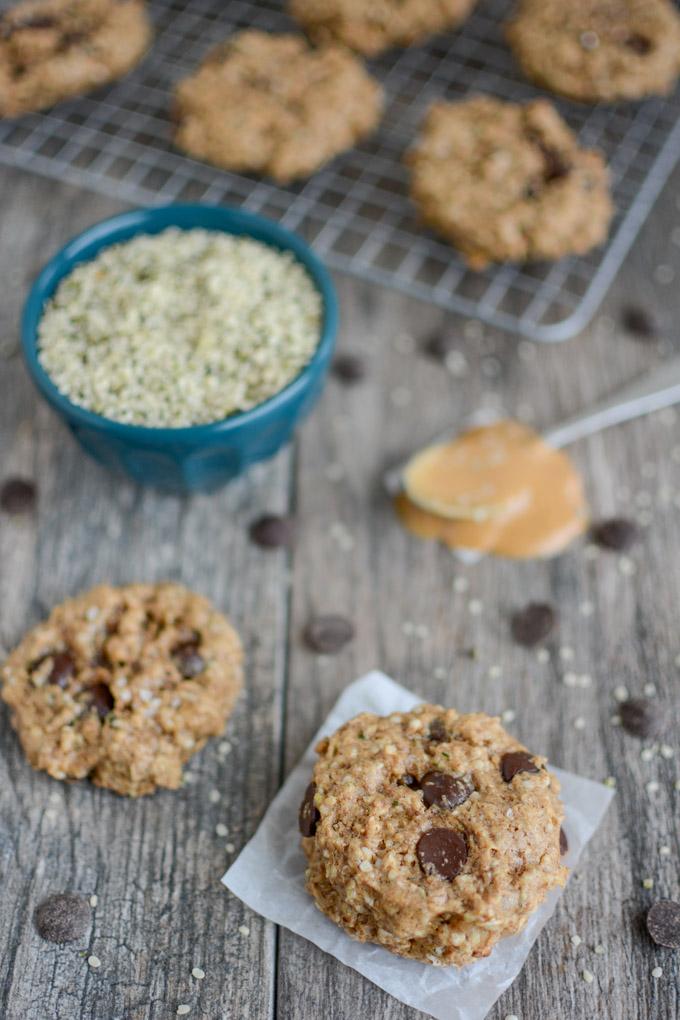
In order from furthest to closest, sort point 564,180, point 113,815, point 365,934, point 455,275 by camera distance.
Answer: point 455,275, point 564,180, point 113,815, point 365,934

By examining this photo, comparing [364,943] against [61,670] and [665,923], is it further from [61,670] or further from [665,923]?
[61,670]

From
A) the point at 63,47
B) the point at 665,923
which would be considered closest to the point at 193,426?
the point at 665,923

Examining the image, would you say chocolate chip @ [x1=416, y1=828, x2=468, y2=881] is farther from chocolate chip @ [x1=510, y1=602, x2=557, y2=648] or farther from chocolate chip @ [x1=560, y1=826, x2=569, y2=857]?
chocolate chip @ [x1=510, y1=602, x2=557, y2=648]

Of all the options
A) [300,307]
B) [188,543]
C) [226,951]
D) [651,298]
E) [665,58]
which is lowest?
[226,951]

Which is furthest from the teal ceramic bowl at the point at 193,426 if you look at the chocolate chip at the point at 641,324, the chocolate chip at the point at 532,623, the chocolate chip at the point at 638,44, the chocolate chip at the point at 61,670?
the chocolate chip at the point at 638,44

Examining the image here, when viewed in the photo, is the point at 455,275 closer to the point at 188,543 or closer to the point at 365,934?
the point at 188,543

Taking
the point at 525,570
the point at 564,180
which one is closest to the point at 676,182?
the point at 564,180

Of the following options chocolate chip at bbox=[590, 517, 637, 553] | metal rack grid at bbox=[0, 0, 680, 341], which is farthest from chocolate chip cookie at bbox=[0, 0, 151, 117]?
chocolate chip at bbox=[590, 517, 637, 553]

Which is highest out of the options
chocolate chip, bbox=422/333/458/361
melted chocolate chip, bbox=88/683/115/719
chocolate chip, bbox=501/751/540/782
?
chocolate chip, bbox=422/333/458/361
